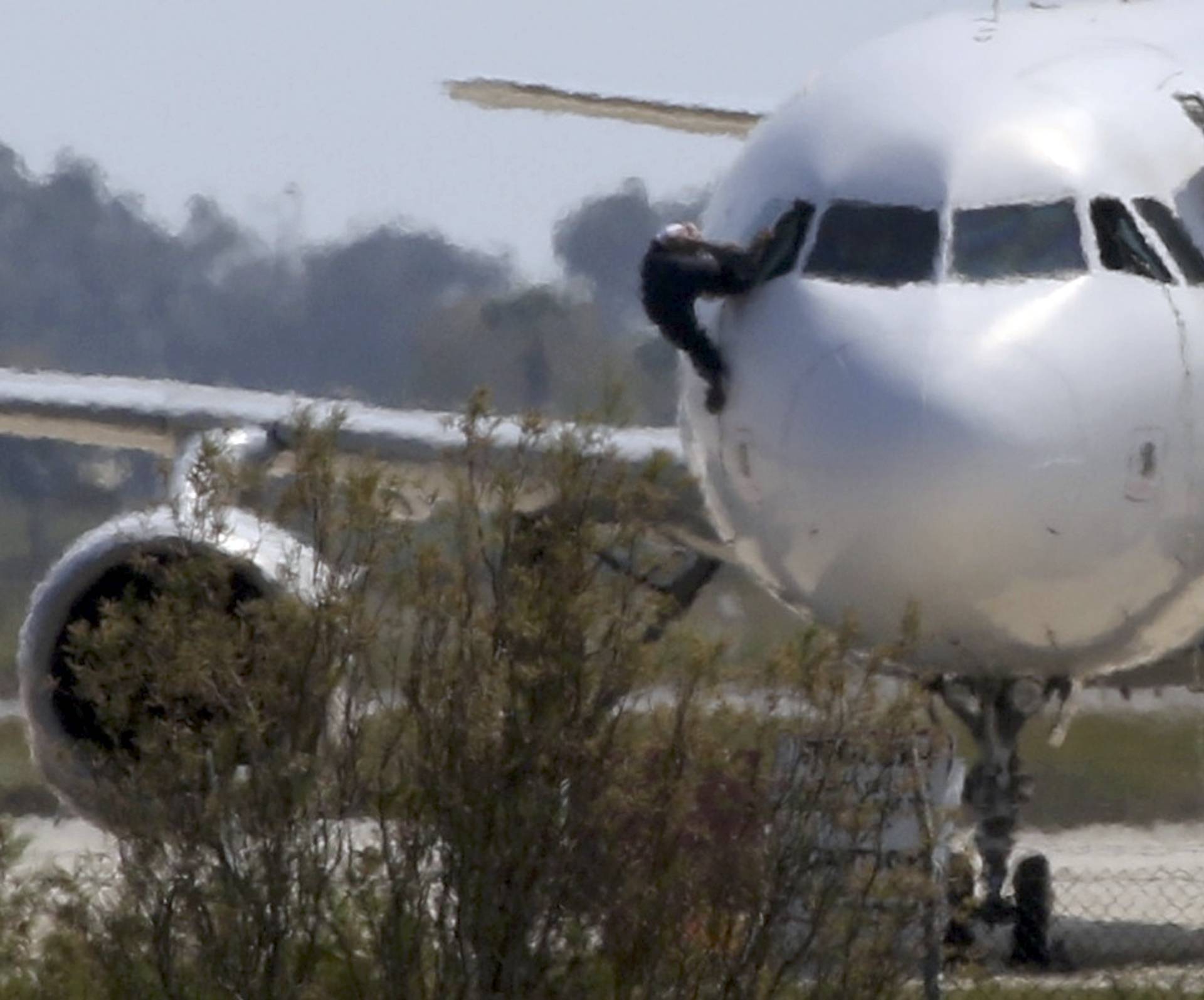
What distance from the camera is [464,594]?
7.57m

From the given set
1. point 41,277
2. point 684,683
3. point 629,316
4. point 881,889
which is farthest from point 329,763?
point 41,277

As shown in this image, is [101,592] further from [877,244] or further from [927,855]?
[927,855]

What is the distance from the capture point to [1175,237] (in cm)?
1102

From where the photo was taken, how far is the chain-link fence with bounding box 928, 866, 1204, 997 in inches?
407

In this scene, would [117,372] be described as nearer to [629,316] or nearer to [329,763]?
[629,316]

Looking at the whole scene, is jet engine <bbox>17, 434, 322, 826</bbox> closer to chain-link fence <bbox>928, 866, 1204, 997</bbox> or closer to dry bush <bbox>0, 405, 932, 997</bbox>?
dry bush <bbox>0, 405, 932, 997</bbox>

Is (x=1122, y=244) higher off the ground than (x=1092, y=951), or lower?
higher

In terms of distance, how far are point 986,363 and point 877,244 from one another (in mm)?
1082

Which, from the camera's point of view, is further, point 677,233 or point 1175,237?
point 677,233

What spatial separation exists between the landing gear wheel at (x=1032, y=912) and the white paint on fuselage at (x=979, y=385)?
35.1 inches

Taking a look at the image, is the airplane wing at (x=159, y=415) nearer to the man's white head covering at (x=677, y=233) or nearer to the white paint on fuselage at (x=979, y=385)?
the man's white head covering at (x=677, y=233)

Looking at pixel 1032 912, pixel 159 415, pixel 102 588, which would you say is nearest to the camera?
pixel 1032 912

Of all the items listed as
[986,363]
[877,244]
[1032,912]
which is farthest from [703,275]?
[1032,912]

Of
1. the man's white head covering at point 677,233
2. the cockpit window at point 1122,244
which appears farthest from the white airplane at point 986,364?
the man's white head covering at point 677,233
